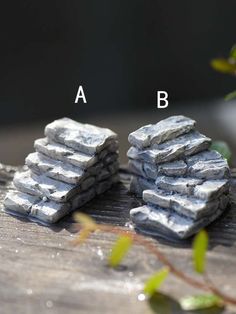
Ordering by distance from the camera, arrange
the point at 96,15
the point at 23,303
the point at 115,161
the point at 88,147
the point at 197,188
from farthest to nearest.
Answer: the point at 96,15
the point at 115,161
the point at 88,147
the point at 197,188
the point at 23,303

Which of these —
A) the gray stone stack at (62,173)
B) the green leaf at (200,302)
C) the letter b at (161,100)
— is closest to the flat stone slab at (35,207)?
the gray stone stack at (62,173)

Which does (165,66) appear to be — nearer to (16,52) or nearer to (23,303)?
(16,52)

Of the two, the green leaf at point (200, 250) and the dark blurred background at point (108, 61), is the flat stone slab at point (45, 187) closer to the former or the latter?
the green leaf at point (200, 250)

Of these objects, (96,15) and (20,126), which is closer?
(96,15)

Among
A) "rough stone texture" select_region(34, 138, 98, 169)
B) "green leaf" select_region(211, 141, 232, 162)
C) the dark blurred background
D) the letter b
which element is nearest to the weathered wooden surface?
"rough stone texture" select_region(34, 138, 98, 169)

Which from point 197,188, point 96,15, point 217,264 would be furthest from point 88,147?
point 96,15

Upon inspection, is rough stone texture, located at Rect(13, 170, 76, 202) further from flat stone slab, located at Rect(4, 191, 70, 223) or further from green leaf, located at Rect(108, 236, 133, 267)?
green leaf, located at Rect(108, 236, 133, 267)
